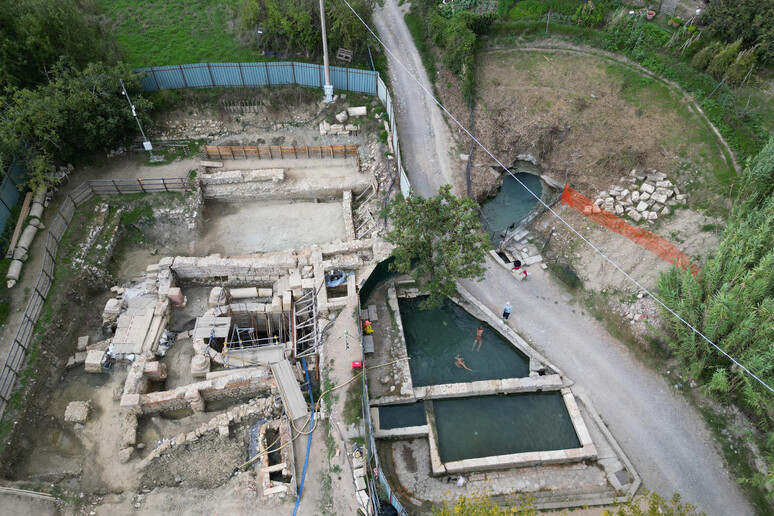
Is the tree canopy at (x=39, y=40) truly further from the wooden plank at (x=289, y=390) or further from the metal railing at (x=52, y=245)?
the wooden plank at (x=289, y=390)

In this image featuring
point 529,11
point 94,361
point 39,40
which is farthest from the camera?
point 529,11

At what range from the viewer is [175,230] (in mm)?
25125

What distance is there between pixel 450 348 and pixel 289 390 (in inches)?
313

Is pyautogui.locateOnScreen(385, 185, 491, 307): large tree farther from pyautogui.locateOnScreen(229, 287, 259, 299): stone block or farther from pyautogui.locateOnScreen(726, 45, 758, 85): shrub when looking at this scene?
pyautogui.locateOnScreen(726, 45, 758, 85): shrub

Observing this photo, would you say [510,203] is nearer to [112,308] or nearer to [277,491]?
[277,491]

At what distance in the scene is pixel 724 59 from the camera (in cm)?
2561

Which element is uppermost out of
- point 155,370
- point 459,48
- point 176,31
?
point 176,31

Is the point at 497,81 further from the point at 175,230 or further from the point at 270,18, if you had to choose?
the point at 175,230

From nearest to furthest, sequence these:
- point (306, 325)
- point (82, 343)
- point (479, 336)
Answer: point (82, 343) < point (306, 325) < point (479, 336)

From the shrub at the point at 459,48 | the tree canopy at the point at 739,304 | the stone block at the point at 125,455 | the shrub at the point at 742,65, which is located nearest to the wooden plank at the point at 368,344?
the stone block at the point at 125,455

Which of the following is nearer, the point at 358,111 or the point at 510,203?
the point at 510,203

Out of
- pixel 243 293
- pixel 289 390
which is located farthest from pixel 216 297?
pixel 289 390

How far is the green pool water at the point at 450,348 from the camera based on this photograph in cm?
2081

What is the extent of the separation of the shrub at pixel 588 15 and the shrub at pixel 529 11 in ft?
7.42
